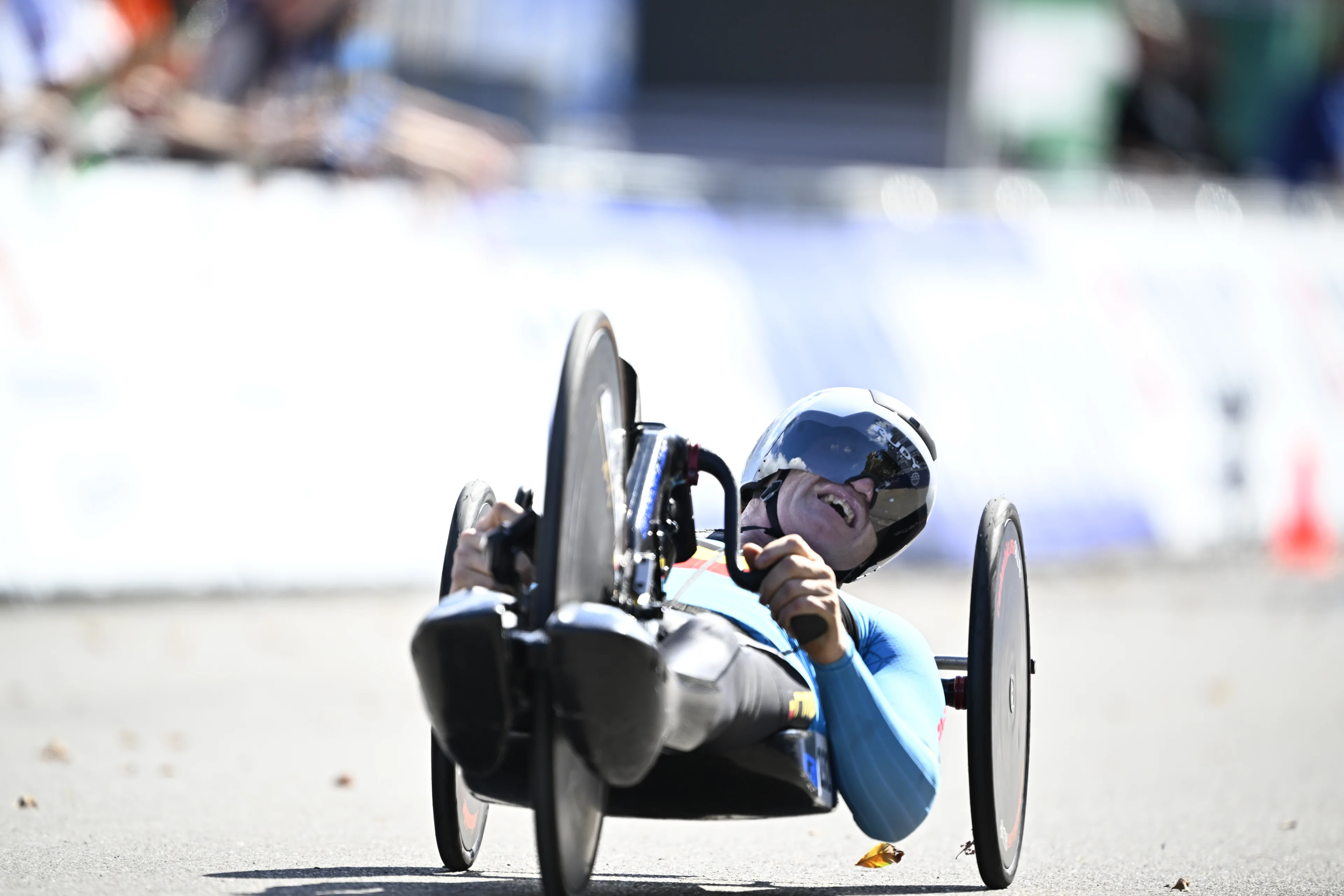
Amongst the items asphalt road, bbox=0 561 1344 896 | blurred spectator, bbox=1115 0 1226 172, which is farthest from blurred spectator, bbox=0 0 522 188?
blurred spectator, bbox=1115 0 1226 172

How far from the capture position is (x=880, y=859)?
15.6 feet

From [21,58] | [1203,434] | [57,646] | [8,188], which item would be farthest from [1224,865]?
[1203,434]

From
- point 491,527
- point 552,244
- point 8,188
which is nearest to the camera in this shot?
point 491,527

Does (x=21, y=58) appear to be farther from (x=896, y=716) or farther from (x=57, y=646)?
(x=896, y=716)

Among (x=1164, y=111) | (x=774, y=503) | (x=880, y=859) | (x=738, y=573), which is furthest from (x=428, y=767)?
(x=1164, y=111)

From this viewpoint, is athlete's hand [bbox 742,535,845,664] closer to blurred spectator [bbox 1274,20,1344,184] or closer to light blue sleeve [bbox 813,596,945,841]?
light blue sleeve [bbox 813,596,945,841]

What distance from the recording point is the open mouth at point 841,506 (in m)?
4.34

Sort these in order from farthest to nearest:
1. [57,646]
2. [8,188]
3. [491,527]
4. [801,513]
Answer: [8,188]
[57,646]
[801,513]
[491,527]

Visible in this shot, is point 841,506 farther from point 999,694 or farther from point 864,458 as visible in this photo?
point 999,694

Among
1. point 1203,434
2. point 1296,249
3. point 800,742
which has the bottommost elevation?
point 800,742

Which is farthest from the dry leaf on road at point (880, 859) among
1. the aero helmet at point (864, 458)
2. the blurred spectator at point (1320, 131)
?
the blurred spectator at point (1320, 131)

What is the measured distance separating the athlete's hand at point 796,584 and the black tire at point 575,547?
318mm

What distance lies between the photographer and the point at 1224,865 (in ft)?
15.8

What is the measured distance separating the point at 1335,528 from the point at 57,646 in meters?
8.63
